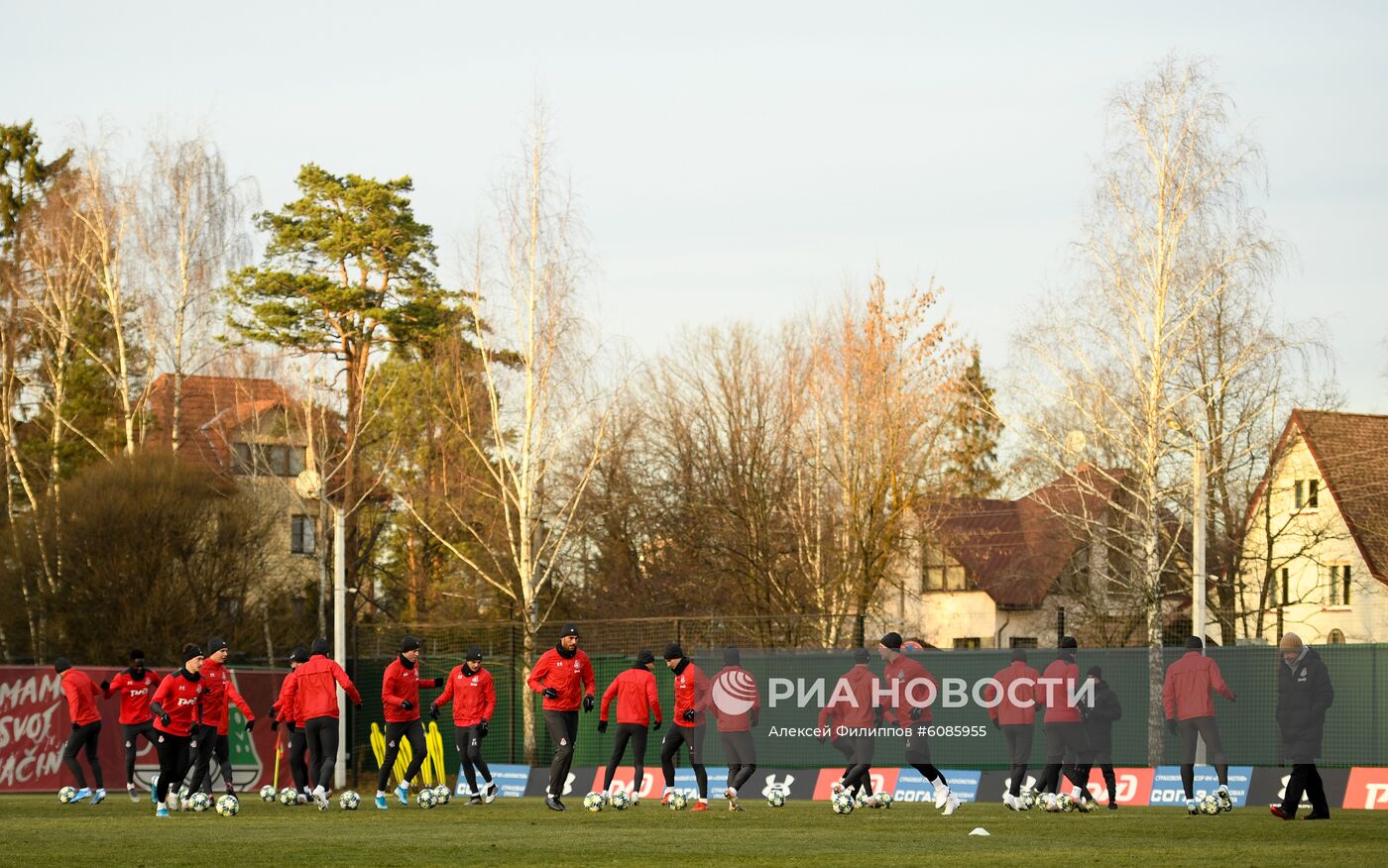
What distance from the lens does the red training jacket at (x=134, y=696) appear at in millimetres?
21125

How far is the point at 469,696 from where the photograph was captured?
68.4ft

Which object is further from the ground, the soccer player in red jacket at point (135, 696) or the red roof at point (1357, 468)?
the red roof at point (1357, 468)

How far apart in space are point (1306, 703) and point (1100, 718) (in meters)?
3.79

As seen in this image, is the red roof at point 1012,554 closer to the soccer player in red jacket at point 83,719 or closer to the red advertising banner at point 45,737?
the red advertising banner at point 45,737

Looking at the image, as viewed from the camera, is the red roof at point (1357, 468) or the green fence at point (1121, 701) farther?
the red roof at point (1357, 468)

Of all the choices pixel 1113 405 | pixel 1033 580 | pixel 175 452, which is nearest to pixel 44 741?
pixel 175 452

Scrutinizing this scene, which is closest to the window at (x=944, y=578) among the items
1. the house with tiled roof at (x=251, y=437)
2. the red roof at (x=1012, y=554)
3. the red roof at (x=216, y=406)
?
the red roof at (x=1012, y=554)

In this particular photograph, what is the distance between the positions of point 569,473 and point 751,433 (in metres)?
7.15

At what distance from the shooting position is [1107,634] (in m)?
47.6

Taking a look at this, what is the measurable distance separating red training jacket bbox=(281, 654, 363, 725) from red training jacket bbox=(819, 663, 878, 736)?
575 centimetres

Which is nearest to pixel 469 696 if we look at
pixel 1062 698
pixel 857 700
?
pixel 857 700

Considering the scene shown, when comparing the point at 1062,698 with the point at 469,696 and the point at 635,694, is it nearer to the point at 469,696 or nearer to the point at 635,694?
the point at 635,694

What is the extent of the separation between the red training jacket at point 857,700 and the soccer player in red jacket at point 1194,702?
3364 mm

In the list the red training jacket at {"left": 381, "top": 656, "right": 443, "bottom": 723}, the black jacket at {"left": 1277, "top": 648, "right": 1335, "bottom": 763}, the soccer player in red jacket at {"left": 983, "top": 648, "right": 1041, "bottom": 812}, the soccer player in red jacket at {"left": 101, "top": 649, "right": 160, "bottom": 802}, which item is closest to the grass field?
the soccer player in red jacket at {"left": 983, "top": 648, "right": 1041, "bottom": 812}
